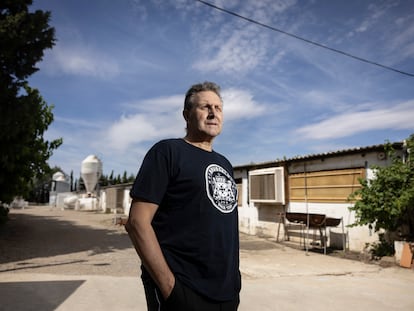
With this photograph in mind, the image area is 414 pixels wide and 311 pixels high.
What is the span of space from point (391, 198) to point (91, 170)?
106 feet

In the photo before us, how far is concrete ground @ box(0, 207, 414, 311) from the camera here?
14.4 ft

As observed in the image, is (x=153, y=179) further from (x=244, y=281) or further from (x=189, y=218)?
(x=244, y=281)

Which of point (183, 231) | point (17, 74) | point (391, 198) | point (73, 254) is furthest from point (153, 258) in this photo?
point (17, 74)

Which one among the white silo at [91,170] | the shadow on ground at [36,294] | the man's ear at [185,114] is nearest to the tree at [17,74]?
the shadow on ground at [36,294]

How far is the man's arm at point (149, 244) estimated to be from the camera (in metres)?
1.47

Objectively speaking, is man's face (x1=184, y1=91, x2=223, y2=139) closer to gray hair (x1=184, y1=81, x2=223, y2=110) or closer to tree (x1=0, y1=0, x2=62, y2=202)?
gray hair (x1=184, y1=81, x2=223, y2=110)

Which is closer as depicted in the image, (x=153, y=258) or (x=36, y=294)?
(x=153, y=258)

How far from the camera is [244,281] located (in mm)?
5656

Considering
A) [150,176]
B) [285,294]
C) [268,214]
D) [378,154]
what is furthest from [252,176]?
[150,176]

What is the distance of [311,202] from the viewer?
10.7 m

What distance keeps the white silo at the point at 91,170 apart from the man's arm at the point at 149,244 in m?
35.6

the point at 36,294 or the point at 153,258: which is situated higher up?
the point at 153,258

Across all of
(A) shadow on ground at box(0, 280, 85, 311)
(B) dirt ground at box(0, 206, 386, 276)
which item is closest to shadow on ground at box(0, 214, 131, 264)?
(B) dirt ground at box(0, 206, 386, 276)

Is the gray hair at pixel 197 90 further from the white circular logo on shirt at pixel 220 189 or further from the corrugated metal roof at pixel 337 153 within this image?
the corrugated metal roof at pixel 337 153
